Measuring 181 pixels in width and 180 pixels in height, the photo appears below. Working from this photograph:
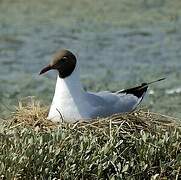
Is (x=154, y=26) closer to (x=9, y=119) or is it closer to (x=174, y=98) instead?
(x=174, y=98)

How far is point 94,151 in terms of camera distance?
4746 mm

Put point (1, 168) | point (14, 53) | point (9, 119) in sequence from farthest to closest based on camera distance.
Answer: point (14, 53) → point (9, 119) → point (1, 168)

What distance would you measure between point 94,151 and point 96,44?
8456 millimetres

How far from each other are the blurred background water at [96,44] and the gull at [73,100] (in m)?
2.49

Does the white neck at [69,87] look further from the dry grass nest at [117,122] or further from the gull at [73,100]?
the dry grass nest at [117,122]

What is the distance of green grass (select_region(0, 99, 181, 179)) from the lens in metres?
4.60

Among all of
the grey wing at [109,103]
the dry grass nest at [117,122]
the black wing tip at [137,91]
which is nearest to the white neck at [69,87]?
the grey wing at [109,103]

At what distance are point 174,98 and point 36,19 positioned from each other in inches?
229

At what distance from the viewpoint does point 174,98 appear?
32.3ft

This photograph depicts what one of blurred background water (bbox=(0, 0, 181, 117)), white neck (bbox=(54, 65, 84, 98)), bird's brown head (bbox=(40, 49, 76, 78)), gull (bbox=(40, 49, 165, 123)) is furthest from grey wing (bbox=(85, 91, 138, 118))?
blurred background water (bbox=(0, 0, 181, 117))

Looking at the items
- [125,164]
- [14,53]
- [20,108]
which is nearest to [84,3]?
[14,53]

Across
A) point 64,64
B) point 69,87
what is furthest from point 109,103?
point 64,64

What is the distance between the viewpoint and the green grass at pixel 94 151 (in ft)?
15.1

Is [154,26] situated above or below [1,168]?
below
